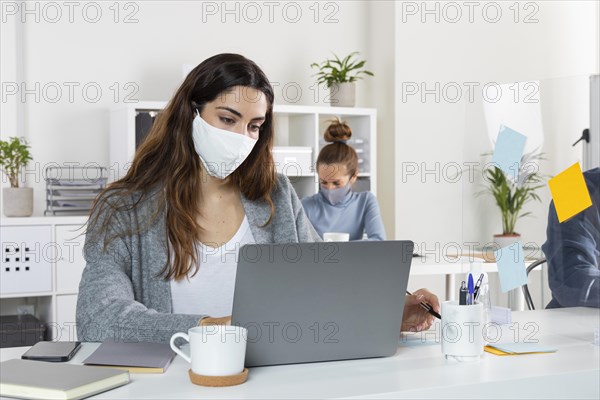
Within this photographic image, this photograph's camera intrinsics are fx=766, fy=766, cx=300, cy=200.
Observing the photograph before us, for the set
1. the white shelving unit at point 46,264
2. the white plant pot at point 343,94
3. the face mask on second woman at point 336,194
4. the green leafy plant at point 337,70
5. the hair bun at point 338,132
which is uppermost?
the green leafy plant at point 337,70

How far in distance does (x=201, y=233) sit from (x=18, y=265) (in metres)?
2.07

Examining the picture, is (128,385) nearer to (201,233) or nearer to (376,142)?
(201,233)

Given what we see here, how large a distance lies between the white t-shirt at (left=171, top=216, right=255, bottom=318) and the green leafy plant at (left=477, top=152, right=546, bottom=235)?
2.19 feet

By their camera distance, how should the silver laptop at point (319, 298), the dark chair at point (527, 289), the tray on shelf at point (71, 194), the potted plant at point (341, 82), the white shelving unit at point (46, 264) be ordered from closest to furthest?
the silver laptop at point (319, 298), the dark chair at point (527, 289), the white shelving unit at point (46, 264), the tray on shelf at point (71, 194), the potted plant at point (341, 82)

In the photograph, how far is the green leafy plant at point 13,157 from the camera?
3674 mm

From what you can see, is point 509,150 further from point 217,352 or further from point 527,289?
point 217,352

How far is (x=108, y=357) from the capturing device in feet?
4.47

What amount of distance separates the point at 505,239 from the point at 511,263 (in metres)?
0.09

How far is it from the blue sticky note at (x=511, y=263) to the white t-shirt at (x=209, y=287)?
0.61 m

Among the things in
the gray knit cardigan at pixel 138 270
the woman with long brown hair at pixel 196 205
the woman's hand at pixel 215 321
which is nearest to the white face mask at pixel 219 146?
the woman with long brown hair at pixel 196 205

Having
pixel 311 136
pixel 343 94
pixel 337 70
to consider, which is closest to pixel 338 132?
pixel 311 136

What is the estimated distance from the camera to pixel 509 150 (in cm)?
171

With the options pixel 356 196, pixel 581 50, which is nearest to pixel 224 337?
pixel 356 196

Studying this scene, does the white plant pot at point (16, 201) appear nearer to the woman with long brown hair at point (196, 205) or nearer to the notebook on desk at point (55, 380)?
the woman with long brown hair at point (196, 205)
